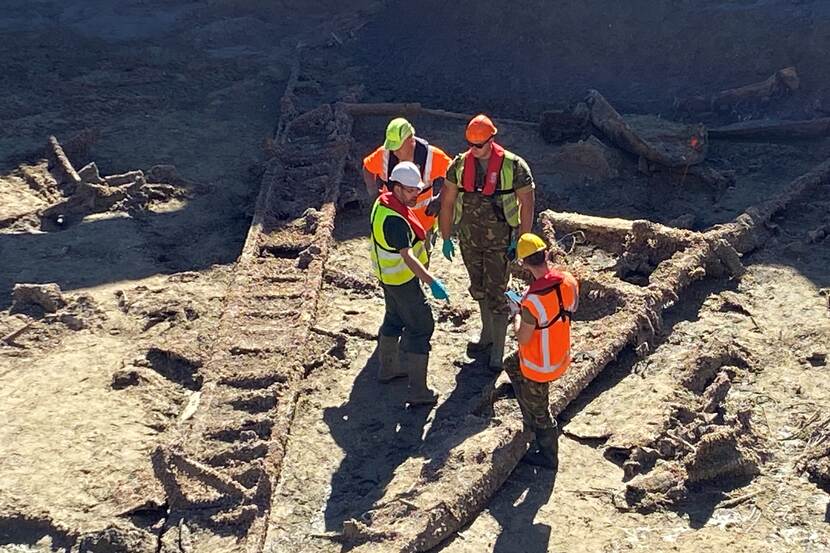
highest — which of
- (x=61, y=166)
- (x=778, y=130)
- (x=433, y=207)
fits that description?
(x=778, y=130)

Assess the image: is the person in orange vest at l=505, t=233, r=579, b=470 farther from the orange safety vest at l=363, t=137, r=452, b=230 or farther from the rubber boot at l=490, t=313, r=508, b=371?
the orange safety vest at l=363, t=137, r=452, b=230

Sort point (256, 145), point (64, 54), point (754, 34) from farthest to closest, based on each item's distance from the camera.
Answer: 1. point (64, 54)
2. point (754, 34)
3. point (256, 145)

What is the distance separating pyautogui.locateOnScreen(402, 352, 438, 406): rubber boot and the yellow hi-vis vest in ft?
2.13

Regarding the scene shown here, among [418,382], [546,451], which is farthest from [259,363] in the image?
[546,451]

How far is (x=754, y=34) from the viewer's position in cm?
1589

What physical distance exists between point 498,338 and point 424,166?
63.1 inches

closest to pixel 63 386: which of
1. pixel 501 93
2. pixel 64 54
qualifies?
pixel 501 93

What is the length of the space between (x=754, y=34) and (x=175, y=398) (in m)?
11.3

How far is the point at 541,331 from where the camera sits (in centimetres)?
697

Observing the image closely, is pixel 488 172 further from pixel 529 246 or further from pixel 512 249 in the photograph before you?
pixel 529 246

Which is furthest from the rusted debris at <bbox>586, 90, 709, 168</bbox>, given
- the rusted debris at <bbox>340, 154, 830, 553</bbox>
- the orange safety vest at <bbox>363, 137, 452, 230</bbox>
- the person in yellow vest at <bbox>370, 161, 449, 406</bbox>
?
the person in yellow vest at <bbox>370, 161, 449, 406</bbox>

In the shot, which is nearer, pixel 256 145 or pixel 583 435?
pixel 583 435

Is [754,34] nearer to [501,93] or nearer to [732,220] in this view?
[501,93]

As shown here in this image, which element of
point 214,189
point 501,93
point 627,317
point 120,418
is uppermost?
point 501,93
